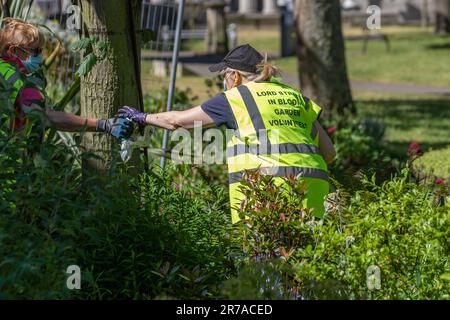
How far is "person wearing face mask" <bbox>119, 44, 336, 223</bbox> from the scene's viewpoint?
16.9 ft

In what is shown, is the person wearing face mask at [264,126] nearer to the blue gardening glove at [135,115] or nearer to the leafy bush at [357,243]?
the blue gardening glove at [135,115]

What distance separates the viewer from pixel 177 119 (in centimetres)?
532

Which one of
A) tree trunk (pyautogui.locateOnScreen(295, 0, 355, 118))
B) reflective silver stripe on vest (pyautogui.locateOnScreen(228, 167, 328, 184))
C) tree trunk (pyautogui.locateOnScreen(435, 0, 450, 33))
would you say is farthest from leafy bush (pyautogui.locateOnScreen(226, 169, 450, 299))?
tree trunk (pyautogui.locateOnScreen(435, 0, 450, 33))

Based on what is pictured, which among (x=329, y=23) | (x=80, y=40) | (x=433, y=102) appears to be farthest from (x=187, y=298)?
(x=433, y=102)

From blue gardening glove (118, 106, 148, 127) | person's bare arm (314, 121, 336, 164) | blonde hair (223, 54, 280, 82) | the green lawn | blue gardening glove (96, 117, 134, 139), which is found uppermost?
blonde hair (223, 54, 280, 82)

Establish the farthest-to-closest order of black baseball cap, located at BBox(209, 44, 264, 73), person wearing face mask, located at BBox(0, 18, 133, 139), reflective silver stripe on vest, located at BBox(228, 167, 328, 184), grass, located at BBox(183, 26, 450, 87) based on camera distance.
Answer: grass, located at BBox(183, 26, 450, 87)
black baseball cap, located at BBox(209, 44, 264, 73)
reflective silver stripe on vest, located at BBox(228, 167, 328, 184)
person wearing face mask, located at BBox(0, 18, 133, 139)

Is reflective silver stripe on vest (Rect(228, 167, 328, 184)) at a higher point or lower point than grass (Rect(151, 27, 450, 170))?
higher

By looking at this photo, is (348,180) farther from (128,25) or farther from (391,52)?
(391,52)

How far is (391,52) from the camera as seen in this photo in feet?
96.4

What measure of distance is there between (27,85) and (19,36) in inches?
31.6

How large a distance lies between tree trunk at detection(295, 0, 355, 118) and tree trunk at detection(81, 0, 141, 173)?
7.21 meters

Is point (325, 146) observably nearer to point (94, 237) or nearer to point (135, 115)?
point (135, 115)

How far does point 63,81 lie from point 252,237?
606 centimetres

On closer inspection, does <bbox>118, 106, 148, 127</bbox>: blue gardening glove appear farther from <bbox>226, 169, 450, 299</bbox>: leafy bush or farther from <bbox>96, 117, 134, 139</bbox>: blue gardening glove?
<bbox>226, 169, 450, 299</bbox>: leafy bush
